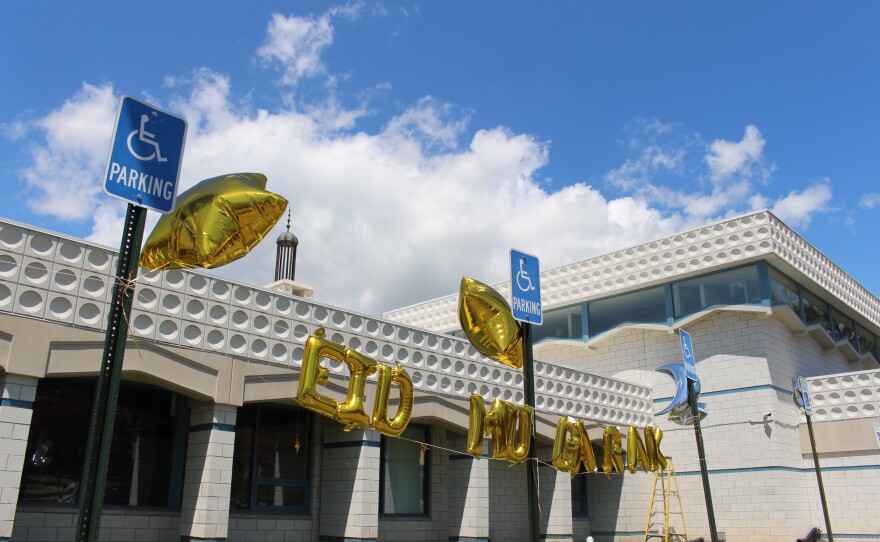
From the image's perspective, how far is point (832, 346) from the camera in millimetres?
23922

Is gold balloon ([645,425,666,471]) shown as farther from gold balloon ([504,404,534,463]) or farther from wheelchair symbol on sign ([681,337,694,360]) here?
gold balloon ([504,404,534,463])

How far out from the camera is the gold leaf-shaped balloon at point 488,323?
8.70 m

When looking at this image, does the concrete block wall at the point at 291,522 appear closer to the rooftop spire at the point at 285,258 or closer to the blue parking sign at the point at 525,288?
the blue parking sign at the point at 525,288

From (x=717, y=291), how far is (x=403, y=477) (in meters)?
11.0

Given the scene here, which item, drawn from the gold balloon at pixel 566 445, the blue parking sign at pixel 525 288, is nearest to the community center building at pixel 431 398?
the gold balloon at pixel 566 445

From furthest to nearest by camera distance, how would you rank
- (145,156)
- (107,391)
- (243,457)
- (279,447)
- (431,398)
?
(431,398), (279,447), (243,457), (145,156), (107,391)

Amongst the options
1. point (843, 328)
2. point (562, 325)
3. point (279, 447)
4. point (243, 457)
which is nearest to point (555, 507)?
point (279, 447)

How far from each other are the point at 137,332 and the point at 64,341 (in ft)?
3.77

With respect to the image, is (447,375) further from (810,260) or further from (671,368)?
(810,260)

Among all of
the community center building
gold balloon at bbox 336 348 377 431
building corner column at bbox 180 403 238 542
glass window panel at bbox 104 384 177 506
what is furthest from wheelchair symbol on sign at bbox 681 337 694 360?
glass window panel at bbox 104 384 177 506

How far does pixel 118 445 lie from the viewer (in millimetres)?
11773

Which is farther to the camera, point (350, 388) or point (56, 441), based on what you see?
point (56, 441)

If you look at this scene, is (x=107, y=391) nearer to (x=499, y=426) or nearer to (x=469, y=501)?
(x=499, y=426)

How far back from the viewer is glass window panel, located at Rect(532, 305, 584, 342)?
24125mm
